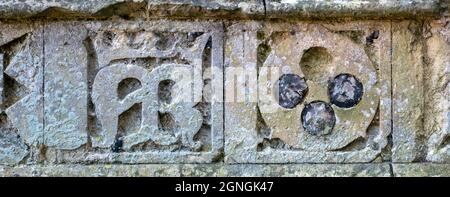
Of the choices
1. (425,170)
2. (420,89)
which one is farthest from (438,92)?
(425,170)

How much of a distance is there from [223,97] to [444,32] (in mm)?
960

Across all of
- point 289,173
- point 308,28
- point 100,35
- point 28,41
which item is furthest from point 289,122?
point 28,41

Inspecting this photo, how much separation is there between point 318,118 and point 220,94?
423 millimetres

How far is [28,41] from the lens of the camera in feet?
9.88

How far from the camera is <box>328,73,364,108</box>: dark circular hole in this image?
3029 millimetres

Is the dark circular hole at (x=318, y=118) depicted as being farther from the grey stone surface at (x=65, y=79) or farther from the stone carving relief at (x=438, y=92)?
A: the grey stone surface at (x=65, y=79)

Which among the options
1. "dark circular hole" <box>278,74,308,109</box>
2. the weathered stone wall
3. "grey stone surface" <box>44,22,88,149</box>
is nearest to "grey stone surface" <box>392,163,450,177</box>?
the weathered stone wall

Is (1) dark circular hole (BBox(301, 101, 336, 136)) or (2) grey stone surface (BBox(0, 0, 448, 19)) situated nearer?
(2) grey stone surface (BBox(0, 0, 448, 19))

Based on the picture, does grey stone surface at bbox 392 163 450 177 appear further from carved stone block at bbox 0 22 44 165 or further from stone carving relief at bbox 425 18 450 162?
carved stone block at bbox 0 22 44 165

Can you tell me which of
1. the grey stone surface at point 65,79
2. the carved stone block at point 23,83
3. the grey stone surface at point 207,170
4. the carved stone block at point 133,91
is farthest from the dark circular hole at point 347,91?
the carved stone block at point 23,83

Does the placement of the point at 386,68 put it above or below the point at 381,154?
above

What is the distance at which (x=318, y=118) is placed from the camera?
9.96 ft
